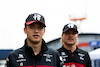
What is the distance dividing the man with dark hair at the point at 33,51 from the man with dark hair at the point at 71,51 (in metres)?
1.51

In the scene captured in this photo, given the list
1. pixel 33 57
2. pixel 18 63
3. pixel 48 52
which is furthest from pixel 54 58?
pixel 18 63

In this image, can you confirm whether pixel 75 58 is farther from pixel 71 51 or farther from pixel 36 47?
pixel 36 47

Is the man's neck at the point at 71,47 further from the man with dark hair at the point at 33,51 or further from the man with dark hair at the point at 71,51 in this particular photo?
the man with dark hair at the point at 33,51

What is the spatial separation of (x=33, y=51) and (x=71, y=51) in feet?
6.61

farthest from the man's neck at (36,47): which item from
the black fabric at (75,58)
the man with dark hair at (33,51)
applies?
the black fabric at (75,58)

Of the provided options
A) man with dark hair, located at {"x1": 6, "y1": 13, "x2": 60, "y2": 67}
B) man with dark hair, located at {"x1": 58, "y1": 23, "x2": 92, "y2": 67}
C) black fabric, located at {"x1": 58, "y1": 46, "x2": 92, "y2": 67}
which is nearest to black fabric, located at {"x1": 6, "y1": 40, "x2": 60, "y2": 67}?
man with dark hair, located at {"x1": 6, "y1": 13, "x2": 60, "y2": 67}

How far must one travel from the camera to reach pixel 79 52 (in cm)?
498

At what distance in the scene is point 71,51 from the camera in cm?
493

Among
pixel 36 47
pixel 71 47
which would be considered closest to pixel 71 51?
pixel 71 47

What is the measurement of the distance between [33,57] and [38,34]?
0.41 metres

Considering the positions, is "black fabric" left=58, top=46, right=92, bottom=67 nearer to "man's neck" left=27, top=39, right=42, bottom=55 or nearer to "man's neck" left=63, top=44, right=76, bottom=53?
"man's neck" left=63, top=44, right=76, bottom=53

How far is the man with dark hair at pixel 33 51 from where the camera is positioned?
2.98 meters

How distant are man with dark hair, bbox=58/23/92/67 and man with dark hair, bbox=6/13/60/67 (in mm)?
1507

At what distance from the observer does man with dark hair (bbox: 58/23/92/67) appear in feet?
15.3
